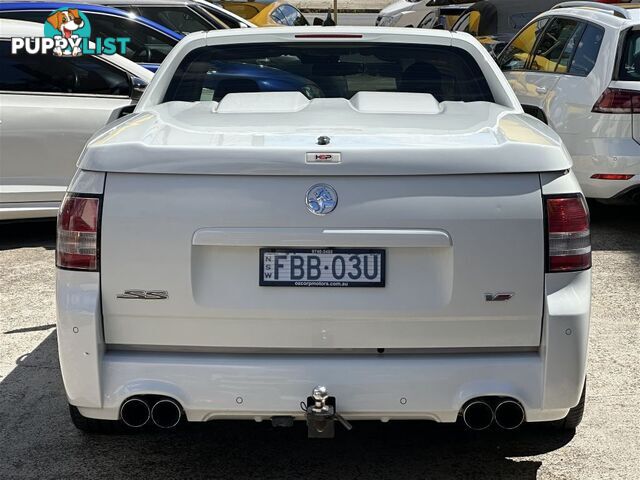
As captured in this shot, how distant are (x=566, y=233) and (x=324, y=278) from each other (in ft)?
2.65

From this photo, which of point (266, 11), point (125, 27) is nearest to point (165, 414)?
point (125, 27)

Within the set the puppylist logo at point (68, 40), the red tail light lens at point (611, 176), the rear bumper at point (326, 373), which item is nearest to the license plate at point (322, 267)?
the rear bumper at point (326, 373)

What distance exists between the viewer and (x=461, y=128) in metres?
3.81

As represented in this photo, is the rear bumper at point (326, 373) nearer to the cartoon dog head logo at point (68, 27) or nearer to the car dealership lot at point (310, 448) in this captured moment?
the car dealership lot at point (310, 448)

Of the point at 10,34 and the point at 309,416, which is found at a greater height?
the point at 10,34

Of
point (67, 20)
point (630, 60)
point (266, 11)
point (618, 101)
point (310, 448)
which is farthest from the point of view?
point (266, 11)

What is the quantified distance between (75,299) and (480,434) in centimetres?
186

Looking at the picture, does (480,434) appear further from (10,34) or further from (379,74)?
(10,34)

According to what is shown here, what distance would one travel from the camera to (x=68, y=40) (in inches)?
328

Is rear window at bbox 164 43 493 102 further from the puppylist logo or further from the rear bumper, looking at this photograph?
the puppylist logo

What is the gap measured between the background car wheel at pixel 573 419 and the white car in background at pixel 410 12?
1378 centimetres

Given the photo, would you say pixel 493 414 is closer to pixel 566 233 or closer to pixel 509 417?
pixel 509 417

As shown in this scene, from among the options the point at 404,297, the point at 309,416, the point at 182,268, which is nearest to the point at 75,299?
the point at 182,268

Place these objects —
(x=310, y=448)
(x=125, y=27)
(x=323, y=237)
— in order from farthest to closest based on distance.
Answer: (x=125, y=27), (x=310, y=448), (x=323, y=237)
